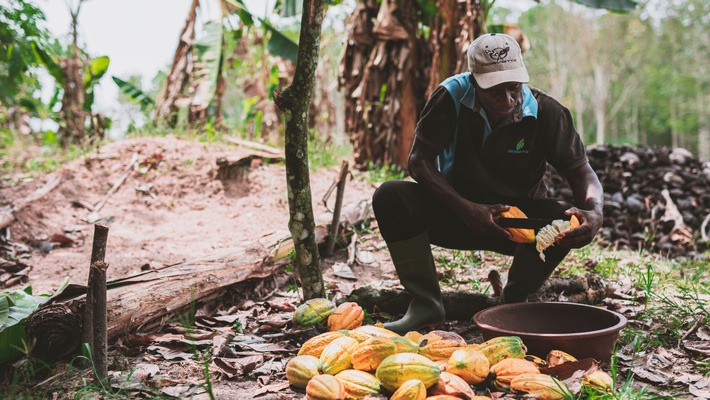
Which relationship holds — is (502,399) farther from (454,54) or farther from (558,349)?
(454,54)

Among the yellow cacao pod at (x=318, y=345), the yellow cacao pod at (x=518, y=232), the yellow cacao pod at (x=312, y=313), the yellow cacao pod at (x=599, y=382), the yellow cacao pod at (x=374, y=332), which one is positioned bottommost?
the yellow cacao pod at (x=312, y=313)

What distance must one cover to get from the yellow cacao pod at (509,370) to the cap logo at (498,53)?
132 centimetres

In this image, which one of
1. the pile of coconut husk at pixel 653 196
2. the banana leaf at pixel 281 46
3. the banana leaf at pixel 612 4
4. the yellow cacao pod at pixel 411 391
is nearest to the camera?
the yellow cacao pod at pixel 411 391

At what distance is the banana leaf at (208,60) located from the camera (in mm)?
8031

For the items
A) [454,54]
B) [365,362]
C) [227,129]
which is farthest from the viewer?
[227,129]

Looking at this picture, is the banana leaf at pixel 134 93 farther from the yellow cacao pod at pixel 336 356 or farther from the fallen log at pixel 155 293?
the yellow cacao pod at pixel 336 356

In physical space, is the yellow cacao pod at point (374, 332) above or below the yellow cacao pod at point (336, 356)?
above

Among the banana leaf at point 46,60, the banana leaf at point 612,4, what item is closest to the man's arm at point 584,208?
the banana leaf at point 612,4

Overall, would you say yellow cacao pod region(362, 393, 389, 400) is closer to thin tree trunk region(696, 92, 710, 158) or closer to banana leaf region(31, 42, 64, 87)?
banana leaf region(31, 42, 64, 87)

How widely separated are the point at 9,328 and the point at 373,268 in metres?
2.45

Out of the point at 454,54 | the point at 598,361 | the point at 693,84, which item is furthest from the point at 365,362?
the point at 693,84

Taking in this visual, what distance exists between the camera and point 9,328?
214 centimetres

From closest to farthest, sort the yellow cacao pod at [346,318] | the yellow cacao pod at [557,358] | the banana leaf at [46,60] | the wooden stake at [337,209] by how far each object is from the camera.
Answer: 1. the yellow cacao pod at [557,358]
2. the yellow cacao pod at [346,318]
3. the wooden stake at [337,209]
4. the banana leaf at [46,60]

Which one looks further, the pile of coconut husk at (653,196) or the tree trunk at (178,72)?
the tree trunk at (178,72)
